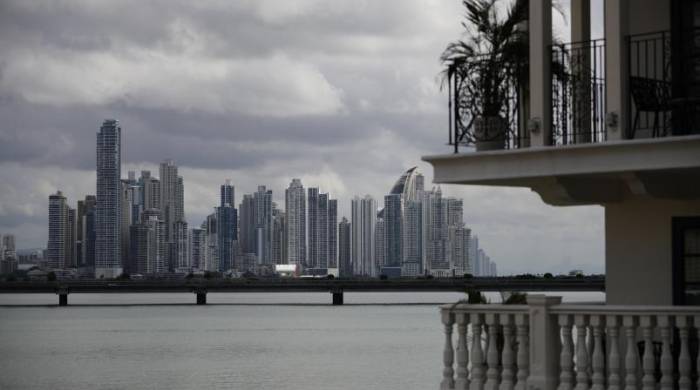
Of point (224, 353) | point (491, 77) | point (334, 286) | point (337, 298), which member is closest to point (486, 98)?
point (491, 77)

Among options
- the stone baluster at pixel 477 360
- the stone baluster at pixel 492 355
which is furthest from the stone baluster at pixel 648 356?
the stone baluster at pixel 477 360

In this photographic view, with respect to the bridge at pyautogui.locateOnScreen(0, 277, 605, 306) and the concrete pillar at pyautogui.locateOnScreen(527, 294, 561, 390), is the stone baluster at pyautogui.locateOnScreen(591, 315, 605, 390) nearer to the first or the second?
the concrete pillar at pyautogui.locateOnScreen(527, 294, 561, 390)

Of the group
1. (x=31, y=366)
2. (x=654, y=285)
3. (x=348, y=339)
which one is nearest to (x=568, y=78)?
(x=654, y=285)

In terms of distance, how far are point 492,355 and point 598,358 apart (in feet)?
3.38

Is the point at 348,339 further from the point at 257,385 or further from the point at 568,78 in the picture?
the point at 568,78

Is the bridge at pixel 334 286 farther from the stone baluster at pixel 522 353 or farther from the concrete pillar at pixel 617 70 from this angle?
the stone baluster at pixel 522 353

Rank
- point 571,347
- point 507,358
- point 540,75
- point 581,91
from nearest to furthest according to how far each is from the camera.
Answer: point 571,347 → point 507,358 → point 540,75 → point 581,91

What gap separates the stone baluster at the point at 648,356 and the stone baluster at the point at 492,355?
1.36 m

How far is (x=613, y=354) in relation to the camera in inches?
459

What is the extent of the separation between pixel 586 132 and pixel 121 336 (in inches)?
3288

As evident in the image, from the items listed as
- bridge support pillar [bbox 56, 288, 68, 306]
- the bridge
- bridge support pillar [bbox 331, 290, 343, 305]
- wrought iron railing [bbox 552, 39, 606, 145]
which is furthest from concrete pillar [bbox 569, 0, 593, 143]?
bridge support pillar [bbox 56, 288, 68, 306]

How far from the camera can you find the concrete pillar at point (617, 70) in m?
13.1

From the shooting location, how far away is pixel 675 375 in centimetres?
1190

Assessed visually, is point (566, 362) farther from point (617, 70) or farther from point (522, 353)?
point (617, 70)
